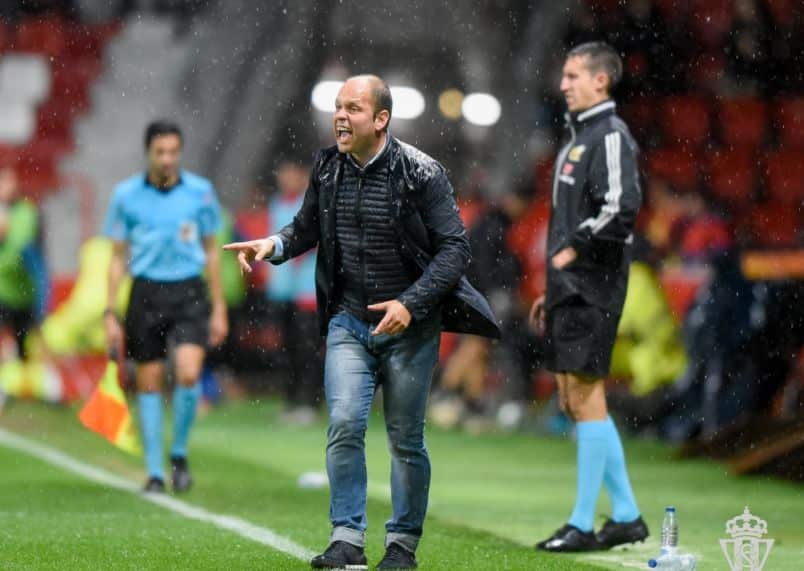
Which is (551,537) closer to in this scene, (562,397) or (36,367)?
(562,397)

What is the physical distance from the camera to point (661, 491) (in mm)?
13656

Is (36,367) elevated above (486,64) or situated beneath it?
situated beneath

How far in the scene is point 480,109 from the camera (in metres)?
33.1

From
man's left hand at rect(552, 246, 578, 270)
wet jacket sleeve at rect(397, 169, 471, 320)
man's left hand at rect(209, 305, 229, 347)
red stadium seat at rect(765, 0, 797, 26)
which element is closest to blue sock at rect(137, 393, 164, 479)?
man's left hand at rect(209, 305, 229, 347)

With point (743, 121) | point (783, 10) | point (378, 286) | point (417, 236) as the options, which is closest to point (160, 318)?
point (378, 286)

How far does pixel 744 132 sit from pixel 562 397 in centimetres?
1583

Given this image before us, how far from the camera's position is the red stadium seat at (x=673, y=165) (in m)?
25.4

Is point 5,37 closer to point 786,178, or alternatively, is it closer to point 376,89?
point 786,178

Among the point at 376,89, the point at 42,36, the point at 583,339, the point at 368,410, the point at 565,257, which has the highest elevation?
the point at 42,36

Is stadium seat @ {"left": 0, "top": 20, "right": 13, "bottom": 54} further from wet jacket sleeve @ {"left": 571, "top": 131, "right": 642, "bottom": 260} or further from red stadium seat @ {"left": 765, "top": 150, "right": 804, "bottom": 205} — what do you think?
wet jacket sleeve @ {"left": 571, "top": 131, "right": 642, "bottom": 260}

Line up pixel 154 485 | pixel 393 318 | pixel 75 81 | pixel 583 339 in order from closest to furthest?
pixel 393 318 < pixel 583 339 < pixel 154 485 < pixel 75 81

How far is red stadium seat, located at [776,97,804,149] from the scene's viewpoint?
24641mm

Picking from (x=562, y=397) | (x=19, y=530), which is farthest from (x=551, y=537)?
(x=19, y=530)

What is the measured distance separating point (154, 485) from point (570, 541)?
3522 mm
